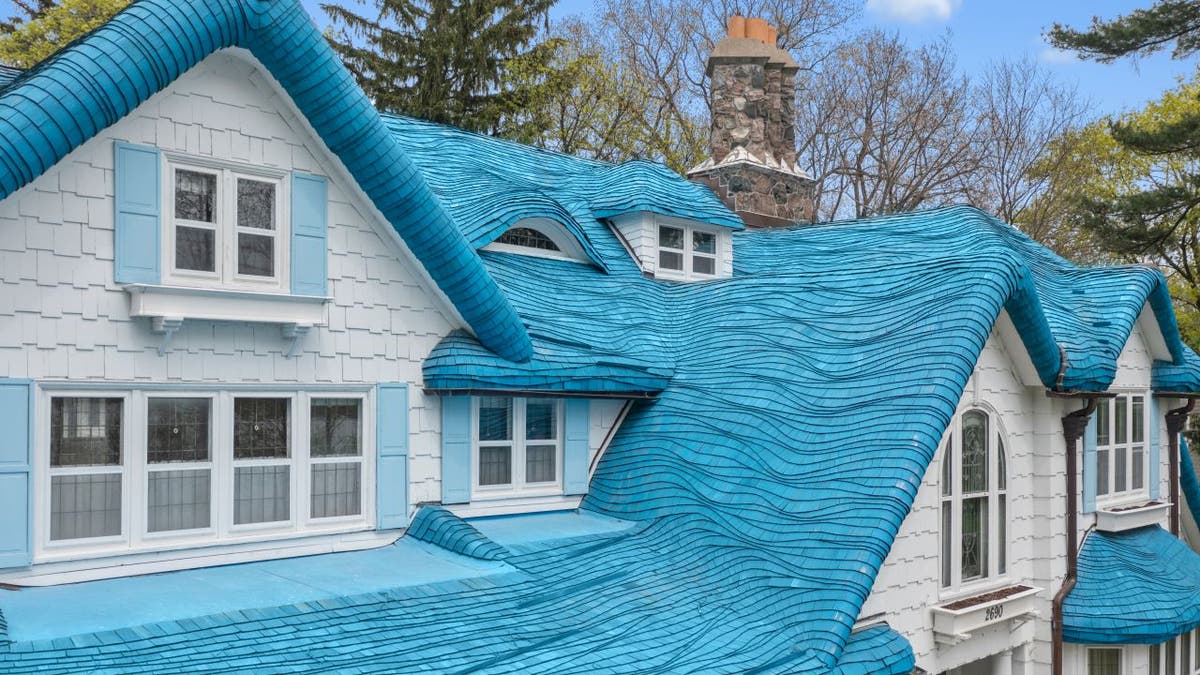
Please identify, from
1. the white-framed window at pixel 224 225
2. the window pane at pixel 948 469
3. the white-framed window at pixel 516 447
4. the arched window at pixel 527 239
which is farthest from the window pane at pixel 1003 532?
the white-framed window at pixel 224 225

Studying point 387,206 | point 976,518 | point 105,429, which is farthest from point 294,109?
point 976,518

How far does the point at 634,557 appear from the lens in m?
9.31

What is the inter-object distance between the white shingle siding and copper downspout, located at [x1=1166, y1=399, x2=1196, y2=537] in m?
11.6

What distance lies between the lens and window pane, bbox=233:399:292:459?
8250 millimetres

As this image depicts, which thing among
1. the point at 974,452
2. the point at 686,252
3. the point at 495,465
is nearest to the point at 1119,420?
the point at 974,452

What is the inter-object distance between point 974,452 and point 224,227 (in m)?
7.72

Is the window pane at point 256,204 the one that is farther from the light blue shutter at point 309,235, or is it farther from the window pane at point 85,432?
the window pane at point 85,432

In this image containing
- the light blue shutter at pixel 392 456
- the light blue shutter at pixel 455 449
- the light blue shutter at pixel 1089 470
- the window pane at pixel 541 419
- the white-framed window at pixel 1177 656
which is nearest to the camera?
the light blue shutter at pixel 392 456

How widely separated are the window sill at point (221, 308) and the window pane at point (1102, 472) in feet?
33.4

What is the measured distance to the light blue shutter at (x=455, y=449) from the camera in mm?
9531

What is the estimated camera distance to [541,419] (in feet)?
34.8

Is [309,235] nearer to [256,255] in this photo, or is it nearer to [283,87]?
[256,255]

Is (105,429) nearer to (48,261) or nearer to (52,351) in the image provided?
(52,351)

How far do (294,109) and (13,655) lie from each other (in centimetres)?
470
